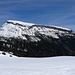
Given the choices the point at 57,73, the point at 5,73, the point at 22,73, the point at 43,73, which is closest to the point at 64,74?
the point at 57,73

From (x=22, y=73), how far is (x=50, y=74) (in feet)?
7.11

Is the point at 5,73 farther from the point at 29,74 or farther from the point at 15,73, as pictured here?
the point at 29,74

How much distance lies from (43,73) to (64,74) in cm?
169

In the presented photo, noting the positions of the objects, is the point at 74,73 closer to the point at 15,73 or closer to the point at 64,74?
the point at 64,74

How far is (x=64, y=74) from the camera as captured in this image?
15461mm

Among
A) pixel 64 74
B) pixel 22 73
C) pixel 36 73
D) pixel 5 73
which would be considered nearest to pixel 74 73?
pixel 64 74

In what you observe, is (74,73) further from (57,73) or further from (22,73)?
(22,73)

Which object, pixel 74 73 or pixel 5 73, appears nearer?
pixel 74 73

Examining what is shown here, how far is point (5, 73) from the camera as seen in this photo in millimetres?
16750

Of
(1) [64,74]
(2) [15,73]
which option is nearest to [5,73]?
(2) [15,73]

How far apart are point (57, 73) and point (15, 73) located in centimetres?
314

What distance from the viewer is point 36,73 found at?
16.4 m

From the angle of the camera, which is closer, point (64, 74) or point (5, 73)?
point (64, 74)

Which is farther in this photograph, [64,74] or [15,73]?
[15,73]
